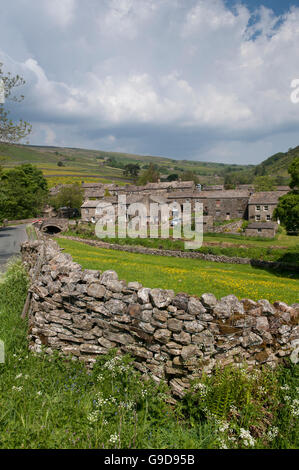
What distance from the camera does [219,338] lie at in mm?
6105

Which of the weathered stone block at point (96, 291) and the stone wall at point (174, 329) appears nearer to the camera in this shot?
the stone wall at point (174, 329)

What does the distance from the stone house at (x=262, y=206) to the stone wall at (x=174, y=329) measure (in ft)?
191

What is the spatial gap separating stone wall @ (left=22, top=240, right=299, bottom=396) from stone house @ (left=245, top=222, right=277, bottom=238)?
44.0 m

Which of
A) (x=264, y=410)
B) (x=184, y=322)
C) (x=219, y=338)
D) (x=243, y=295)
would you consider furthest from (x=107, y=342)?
(x=243, y=295)

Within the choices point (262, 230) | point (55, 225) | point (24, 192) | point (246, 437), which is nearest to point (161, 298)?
point (246, 437)

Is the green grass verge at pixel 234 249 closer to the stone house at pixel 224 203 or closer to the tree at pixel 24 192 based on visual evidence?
the stone house at pixel 224 203

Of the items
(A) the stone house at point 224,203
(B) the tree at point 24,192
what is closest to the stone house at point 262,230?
(A) the stone house at point 224,203

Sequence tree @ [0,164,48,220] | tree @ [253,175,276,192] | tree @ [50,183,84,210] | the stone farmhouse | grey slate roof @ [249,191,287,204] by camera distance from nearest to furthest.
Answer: grey slate roof @ [249,191,287,204] → the stone farmhouse → tree @ [0,164,48,220] → tree @ [50,183,84,210] → tree @ [253,175,276,192]

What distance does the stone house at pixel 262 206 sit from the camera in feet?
196

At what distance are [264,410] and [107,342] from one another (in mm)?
3848

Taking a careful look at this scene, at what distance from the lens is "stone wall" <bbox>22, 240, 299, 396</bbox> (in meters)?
6.08

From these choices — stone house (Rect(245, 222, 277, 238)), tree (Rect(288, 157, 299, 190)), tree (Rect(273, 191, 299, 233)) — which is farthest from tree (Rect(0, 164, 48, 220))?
tree (Rect(288, 157, 299, 190))

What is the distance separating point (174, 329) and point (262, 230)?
46310 mm

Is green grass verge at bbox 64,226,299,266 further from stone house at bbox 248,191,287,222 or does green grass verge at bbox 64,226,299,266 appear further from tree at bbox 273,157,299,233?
stone house at bbox 248,191,287,222
